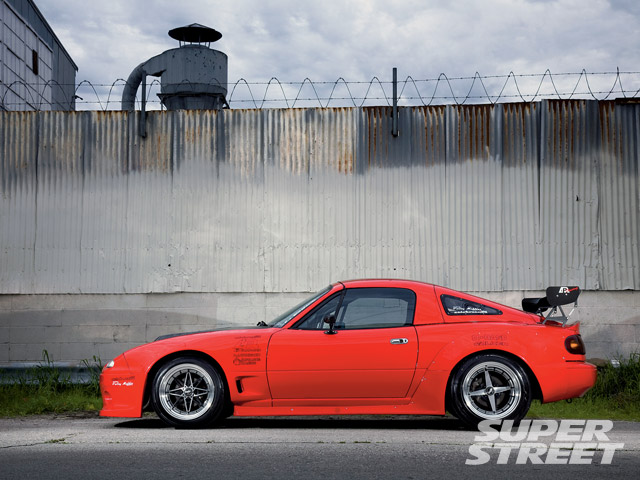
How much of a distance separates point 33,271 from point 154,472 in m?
7.25

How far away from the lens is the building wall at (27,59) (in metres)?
17.4

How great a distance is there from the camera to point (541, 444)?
6219mm

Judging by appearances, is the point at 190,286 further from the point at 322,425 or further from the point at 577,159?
the point at 577,159

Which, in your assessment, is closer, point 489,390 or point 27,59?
point 489,390

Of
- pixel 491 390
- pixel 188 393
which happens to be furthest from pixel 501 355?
pixel 188 393

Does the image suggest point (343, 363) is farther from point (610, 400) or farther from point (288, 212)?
point (288, 212)

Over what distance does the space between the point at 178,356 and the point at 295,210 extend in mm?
4672

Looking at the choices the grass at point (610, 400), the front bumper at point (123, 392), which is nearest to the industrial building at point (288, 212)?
the grass at point (610, 400)

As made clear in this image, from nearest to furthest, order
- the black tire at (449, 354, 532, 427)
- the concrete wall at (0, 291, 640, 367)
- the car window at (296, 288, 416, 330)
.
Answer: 1. the black tire at (449, 354, 532, 427)
2. the car window at (296, 288, 416, 330)
3. the concrete wall at (0, 291, 640, 367)

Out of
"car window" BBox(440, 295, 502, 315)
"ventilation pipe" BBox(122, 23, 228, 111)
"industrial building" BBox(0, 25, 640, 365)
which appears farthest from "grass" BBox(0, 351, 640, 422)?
"ventilation pipe" BBox(122, 23, 228, 111)

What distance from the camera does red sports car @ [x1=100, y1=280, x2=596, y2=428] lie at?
280 inches

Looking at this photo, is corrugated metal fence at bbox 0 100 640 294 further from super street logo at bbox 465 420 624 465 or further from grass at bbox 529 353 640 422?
super street logo at bbox 465 420 624 465

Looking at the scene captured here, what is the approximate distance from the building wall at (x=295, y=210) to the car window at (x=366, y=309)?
3996mm

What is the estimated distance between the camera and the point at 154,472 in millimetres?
5195
